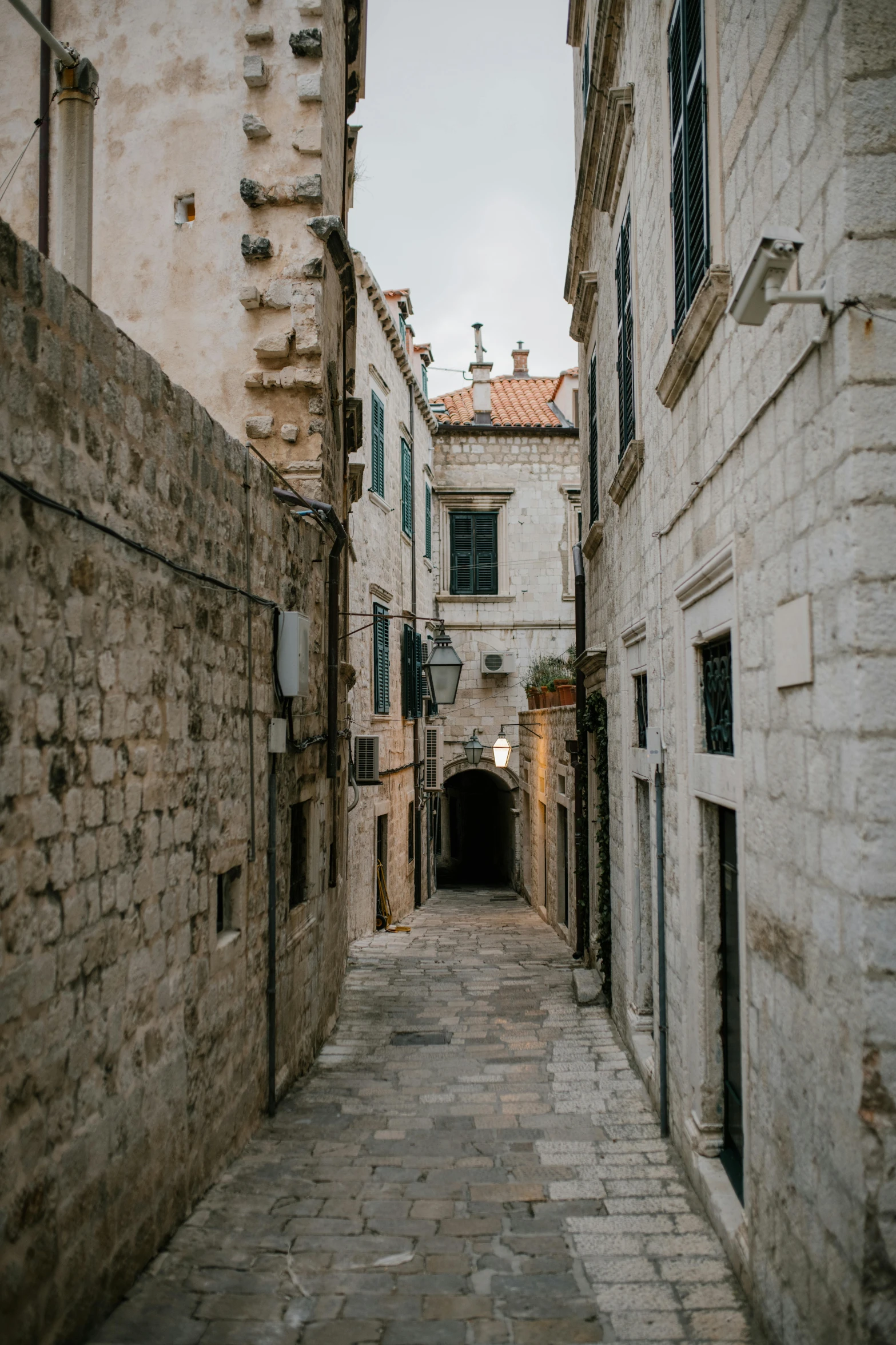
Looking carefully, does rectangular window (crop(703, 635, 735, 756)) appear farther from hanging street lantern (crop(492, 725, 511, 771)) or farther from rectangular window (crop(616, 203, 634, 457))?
hanging street lantern (crop(492, 725, 511, 771))

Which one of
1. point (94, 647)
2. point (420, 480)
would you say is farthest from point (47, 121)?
point (420, 480)

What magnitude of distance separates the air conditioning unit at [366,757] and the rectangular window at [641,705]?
6.72 m

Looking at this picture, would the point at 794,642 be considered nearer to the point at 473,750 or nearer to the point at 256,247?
the point at 256,247

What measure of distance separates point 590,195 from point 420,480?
431 inches

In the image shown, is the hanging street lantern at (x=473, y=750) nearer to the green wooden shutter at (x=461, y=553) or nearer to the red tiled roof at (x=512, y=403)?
the green wooden shutter at (x=461, y=553)

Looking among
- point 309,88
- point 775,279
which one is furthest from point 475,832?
point 775,279

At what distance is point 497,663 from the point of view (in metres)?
22.1

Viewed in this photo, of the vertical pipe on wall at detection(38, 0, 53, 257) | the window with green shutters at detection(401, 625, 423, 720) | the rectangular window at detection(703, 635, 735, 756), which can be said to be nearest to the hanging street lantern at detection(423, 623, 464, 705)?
the window with green shutters at detection(401, 625, 423, 720)

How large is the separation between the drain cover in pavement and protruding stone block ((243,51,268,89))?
8468mm

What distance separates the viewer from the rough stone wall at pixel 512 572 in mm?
22422

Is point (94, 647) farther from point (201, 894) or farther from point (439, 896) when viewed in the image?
point (439, 896)

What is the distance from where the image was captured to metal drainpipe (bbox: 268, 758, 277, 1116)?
632cm

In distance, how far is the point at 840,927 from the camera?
2.81 metres

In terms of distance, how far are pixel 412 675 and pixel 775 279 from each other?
629 inches
